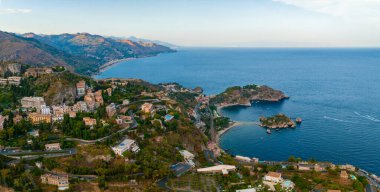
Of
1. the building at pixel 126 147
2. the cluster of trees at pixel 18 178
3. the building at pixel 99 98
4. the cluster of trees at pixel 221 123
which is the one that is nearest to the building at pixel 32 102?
the building at pixel 99 98

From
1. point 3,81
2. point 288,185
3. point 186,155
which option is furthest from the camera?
point 3,81

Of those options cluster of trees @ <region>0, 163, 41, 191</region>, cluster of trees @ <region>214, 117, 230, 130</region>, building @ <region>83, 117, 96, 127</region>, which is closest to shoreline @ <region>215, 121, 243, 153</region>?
cluster of trees @ <region>214, 117, 230, 130</region>

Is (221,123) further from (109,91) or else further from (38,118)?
(38,118)

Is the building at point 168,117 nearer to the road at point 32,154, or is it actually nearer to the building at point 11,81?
the road at point 32,154

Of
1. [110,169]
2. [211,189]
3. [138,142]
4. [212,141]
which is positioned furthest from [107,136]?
[212,141]

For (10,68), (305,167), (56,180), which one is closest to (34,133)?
(56,180)

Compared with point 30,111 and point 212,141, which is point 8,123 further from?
point 212,141
